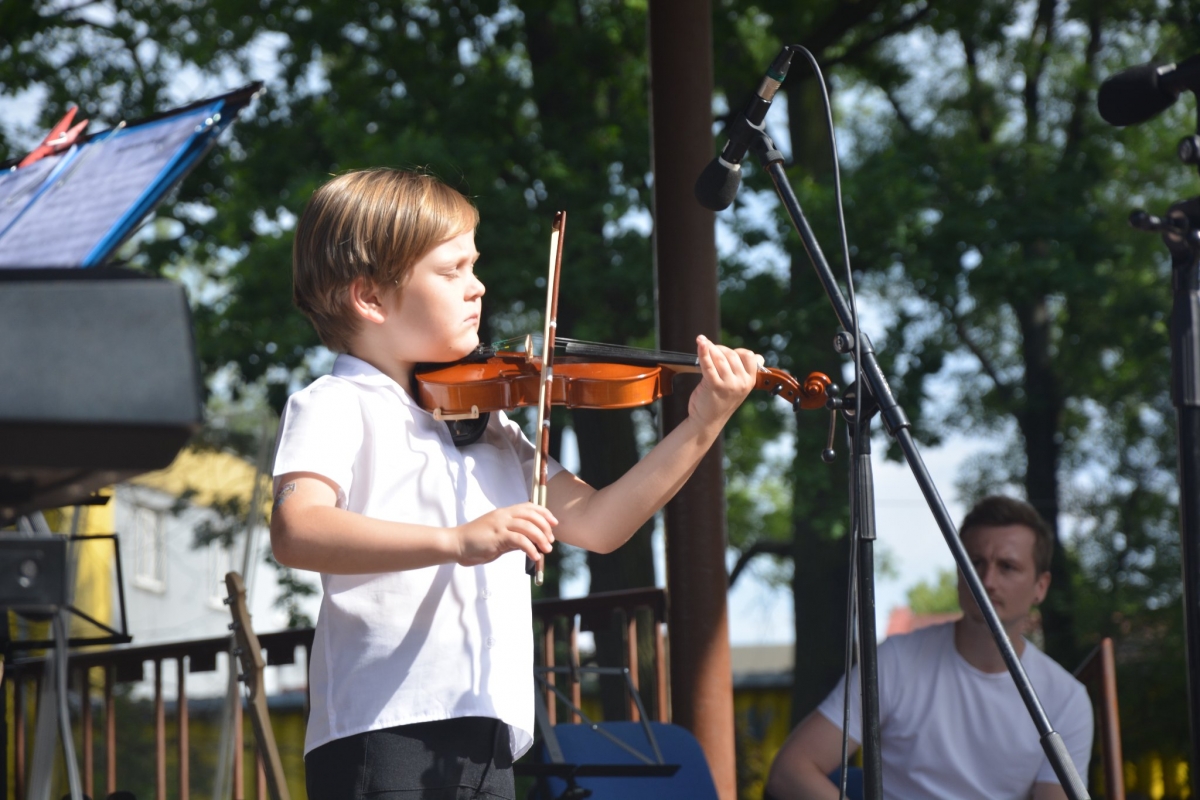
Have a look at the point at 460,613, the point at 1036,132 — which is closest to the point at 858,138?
the point at 1036,132

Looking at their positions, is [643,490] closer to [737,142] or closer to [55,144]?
[737,142]

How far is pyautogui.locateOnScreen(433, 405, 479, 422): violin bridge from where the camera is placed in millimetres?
1656

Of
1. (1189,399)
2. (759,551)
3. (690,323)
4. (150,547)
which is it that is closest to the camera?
(1189,399)

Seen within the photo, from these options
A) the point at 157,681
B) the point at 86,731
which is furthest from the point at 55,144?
the point at 86,731

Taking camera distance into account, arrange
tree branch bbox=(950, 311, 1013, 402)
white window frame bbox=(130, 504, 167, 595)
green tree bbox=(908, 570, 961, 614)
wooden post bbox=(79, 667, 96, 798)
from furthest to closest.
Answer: green tree bbox=(908, 570, 961, 614) → tree branch bbox=(950, 311, 1013, 402) → white window frame bbox=(130, 504, 167, 595) → wooden post bbox=(79, 667, 96, 798)

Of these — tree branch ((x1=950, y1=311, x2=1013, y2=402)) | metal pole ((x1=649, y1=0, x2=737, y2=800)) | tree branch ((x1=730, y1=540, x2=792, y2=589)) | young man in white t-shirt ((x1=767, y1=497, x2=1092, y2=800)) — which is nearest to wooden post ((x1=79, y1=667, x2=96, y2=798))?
metal pole ((x1=649, y1=0, x2=737, y2=800))

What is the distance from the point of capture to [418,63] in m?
8.35

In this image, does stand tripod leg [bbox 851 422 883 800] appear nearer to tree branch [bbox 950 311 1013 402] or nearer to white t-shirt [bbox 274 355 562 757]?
white t-shirt [bbox 274 355 562 757]

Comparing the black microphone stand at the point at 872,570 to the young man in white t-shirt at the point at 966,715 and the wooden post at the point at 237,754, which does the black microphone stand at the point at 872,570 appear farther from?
the wooden post at the point at 237,754

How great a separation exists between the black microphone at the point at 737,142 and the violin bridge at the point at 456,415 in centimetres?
61

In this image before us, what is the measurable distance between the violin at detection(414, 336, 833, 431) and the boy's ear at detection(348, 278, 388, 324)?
0.11 metres

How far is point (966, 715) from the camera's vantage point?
102 inches

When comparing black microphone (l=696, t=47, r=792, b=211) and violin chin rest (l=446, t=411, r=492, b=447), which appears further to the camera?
black microphone (l=696, t=47, r=792, b=211)

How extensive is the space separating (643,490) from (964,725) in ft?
4.38
